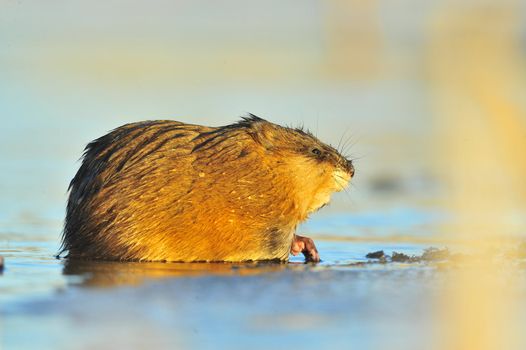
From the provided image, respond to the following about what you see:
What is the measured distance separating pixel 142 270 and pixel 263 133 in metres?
1.46

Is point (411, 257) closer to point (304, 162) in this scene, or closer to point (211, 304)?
point (304, 162)

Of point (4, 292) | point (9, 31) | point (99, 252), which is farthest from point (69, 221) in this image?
point (9, 31)

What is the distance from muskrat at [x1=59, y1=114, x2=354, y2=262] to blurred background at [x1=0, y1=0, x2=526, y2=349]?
1.77ft

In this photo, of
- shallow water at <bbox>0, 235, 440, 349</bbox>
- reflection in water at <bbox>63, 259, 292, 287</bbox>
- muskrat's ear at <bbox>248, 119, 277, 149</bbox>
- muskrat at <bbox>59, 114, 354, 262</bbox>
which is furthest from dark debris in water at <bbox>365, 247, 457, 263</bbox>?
muskrat's ear at <bbox>248, 119, 277, 149</bbox>

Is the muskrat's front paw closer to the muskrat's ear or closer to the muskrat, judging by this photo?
the muskrat

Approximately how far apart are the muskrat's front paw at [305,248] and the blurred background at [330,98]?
0.52m

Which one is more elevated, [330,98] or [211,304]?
[330,98]

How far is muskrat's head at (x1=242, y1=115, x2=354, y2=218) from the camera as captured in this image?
8141mm

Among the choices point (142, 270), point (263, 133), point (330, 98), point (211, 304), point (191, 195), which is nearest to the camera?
point (211, 304)

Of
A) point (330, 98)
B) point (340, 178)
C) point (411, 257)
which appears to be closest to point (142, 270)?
point (340, 178)

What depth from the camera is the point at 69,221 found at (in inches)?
308

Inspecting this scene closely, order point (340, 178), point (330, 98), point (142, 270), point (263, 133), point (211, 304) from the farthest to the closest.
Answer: point (330, 98), point (340, 178), point (263, 133), point (142, 270), point (211, 304)

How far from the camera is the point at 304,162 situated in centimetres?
821

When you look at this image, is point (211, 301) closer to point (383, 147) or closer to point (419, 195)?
point (419, 195)
